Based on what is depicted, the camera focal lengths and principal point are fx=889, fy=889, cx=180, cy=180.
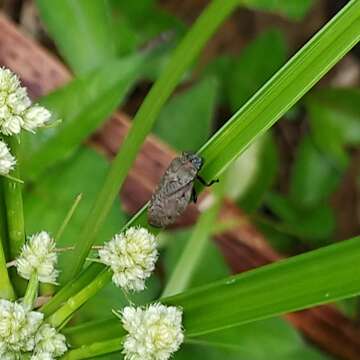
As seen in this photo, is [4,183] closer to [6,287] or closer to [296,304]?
[6,287]

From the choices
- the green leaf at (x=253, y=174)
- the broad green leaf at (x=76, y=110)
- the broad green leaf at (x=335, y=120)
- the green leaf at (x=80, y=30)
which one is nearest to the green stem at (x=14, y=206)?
the broad green leaf at (x=76, y=110)

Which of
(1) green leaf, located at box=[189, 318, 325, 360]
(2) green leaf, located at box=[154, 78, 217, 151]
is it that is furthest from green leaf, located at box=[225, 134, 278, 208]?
(1) green leaf, located at box=[189, 318, 325, 360]

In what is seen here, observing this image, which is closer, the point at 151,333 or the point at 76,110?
the point at 151,333

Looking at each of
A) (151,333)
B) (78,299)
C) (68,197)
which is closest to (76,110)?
(68,197)

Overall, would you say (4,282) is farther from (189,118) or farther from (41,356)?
(189,118)

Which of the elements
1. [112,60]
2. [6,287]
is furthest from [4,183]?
[112,60]

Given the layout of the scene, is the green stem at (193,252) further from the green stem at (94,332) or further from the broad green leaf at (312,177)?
the green stem at (94,332)

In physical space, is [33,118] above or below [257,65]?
below

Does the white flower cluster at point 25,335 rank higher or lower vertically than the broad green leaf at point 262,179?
lower
